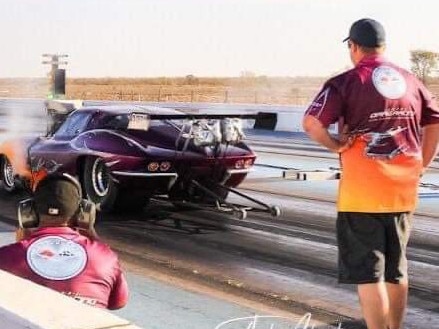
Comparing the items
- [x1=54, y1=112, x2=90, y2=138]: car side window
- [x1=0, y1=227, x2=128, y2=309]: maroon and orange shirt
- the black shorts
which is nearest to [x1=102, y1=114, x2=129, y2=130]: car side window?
[x1=54, y1=112, x2=90, y2=138]: car side window

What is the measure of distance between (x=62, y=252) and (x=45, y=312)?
1.91 ft

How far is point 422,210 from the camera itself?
33.6ft

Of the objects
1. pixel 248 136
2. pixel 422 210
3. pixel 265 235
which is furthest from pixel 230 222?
pixel 248 136

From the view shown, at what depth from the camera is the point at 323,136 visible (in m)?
4.09

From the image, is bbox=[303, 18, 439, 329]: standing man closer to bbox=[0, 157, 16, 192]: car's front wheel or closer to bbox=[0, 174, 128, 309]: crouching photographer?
bbox=[0, 174, 128, 309]: crouching photographer

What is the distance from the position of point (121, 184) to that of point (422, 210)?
3.85 meters

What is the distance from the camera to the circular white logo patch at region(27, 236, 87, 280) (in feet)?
10.5

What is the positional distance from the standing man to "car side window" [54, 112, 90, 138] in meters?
6.02

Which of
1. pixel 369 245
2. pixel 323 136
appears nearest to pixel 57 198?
pixel 323 136

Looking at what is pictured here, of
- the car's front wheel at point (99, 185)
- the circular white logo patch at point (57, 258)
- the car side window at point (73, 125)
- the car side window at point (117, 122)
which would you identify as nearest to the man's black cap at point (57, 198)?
the circular white logo patch at point (57, 258)

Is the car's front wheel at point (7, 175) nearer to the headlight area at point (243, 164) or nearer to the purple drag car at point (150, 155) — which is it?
the purple drag car at point (150, 155)

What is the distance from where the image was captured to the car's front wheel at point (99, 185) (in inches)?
366

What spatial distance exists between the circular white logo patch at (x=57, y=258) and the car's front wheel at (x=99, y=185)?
5.98m

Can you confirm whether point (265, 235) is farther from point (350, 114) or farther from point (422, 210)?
point (350, 114)
